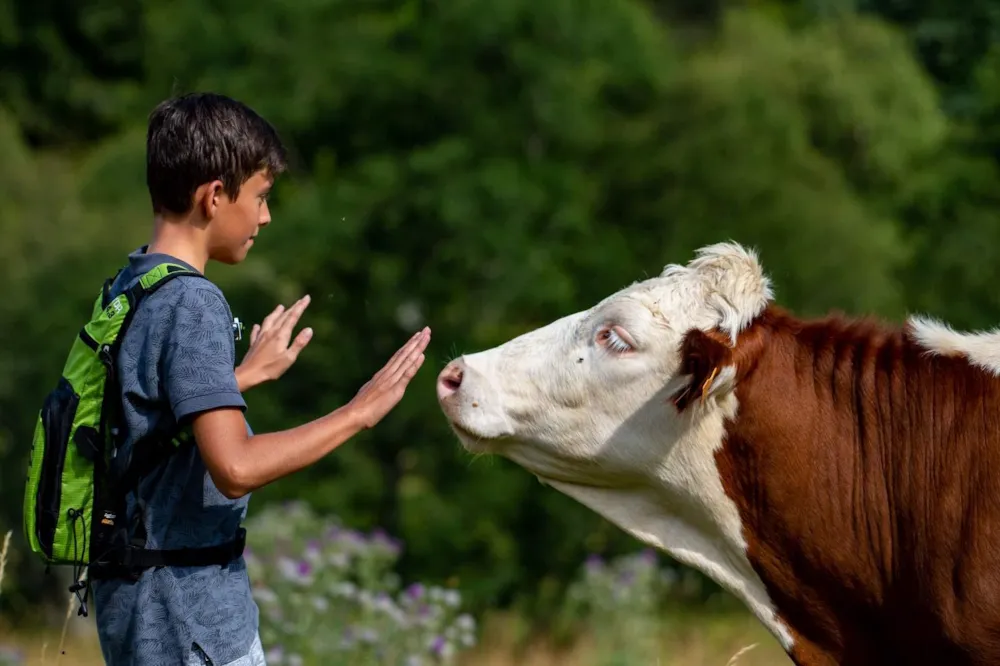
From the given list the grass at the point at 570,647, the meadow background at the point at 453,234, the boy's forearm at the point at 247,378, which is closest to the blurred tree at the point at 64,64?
the meadow background at the point at 453,234

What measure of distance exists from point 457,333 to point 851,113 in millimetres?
10242

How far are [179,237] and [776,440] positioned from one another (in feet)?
5.38

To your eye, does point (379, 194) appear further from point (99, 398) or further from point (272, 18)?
point (99, 398)

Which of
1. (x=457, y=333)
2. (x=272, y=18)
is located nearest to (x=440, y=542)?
(x=457, y=333)

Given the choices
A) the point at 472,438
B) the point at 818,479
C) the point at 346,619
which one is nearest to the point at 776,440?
the point at 818,479

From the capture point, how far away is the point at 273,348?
3.46 m

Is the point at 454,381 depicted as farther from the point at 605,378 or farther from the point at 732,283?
the point at 732,283

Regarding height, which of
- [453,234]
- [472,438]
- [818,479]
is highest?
[472,438]

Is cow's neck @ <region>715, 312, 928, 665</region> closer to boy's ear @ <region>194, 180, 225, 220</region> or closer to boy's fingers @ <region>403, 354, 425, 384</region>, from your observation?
boy's fingers @ <region>403, 354, 425, 384</region>

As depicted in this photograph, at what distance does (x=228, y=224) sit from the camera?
2979 mm

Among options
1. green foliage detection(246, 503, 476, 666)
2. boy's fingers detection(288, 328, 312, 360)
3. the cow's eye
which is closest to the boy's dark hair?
boy's fingers detection(288, 328, 312, 360)

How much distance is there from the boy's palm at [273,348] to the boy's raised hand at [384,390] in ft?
1.73

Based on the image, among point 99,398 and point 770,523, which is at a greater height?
point 99,398

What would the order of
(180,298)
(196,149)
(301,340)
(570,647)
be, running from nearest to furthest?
(180,298)
(196,149)
(301,340)
(570,647)
